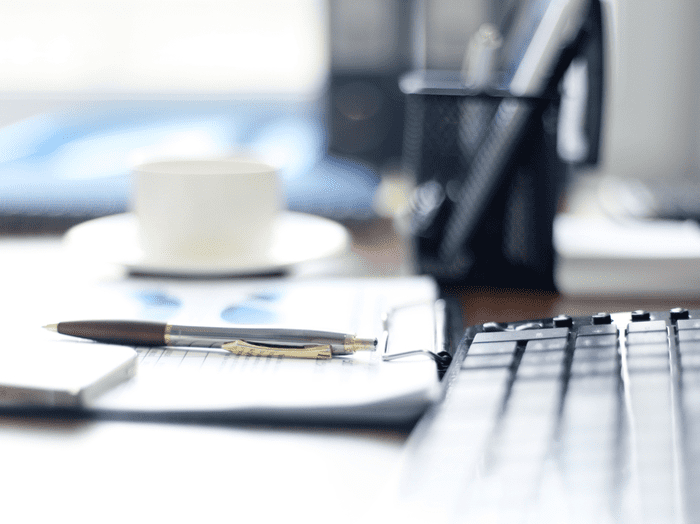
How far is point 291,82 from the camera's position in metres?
2.70

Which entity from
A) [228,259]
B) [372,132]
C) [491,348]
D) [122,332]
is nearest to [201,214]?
[228,259]

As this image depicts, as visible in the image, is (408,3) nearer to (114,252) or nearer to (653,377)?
(114,252)

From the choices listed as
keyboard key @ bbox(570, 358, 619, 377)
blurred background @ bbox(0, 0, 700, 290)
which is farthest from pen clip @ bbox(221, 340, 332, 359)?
blurred background @ bbox(0, 0, 700, 290)

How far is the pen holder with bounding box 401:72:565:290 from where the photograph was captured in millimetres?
523

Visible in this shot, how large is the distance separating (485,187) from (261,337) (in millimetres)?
236

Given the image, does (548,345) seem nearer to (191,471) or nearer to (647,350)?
(647,350)

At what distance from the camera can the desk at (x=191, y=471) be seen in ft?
0.76

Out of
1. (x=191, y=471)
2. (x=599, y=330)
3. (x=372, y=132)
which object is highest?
(x=372, y=132)

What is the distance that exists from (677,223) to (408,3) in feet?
1.35

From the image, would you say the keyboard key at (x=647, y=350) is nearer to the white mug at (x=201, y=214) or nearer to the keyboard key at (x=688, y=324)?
the keyboard key at (x=688, y=324)

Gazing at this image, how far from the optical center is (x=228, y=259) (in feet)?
1.70

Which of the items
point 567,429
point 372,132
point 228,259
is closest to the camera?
point 567,429

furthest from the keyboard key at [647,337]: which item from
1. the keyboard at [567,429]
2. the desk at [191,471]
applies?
the desk at [191,471]

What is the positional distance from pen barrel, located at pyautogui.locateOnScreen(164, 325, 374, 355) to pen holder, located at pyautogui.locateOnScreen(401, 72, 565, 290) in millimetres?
206
